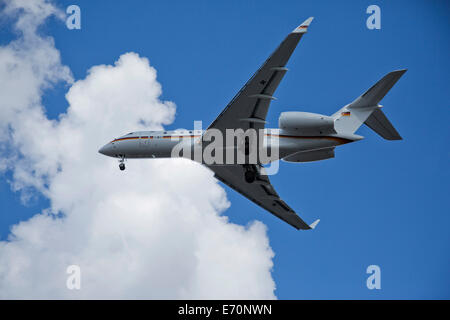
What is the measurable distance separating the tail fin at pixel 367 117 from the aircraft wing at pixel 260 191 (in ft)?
21.5

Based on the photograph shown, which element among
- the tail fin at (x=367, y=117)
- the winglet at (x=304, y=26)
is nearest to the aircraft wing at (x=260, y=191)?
the tail fin at (x=367, y=117)

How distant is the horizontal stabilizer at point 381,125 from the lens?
29.2m

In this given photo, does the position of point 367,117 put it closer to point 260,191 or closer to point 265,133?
point 265,133

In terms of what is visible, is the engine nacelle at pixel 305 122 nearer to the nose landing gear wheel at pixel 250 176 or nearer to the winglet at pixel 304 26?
the nose landing gear wheel at pixel 250 176

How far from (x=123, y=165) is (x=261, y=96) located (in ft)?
38.6

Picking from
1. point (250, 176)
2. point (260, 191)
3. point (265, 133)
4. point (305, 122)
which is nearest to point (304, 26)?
point (305, 122)

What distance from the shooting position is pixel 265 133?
29891 millimetres

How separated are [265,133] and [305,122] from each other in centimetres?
306

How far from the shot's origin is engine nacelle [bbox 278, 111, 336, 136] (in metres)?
27.5

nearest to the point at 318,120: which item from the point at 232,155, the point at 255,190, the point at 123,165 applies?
the point at 232,155

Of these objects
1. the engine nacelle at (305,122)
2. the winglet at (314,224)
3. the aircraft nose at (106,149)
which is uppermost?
the aircraft nose at (106,149)

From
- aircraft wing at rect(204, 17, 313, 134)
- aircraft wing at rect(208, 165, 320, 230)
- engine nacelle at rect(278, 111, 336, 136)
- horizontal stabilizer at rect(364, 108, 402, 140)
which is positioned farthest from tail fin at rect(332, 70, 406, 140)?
aircraft wing at rect(208, 165, 320, 230)
